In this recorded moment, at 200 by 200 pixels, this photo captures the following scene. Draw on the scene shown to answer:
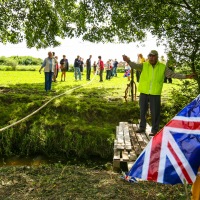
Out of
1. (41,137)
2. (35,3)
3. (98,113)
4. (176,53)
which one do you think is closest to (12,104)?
(41,137)

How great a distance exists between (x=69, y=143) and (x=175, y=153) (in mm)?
8066

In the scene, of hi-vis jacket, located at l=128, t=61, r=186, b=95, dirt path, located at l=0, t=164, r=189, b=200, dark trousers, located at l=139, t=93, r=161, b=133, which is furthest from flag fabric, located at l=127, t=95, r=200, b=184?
dark trousers, located at l=139, t=93, r=161, b=133

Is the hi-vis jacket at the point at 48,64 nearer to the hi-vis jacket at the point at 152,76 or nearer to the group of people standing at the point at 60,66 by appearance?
the group of people standing at the point at 60,66

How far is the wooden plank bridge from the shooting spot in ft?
21.4

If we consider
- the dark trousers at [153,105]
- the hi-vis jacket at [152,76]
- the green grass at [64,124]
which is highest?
the hi-vis jacket at [152,76]

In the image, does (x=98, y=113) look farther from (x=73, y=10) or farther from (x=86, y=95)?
(x=73, y=10)

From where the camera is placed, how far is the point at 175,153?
2889mm

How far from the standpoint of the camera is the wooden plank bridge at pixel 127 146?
6512 millimetres

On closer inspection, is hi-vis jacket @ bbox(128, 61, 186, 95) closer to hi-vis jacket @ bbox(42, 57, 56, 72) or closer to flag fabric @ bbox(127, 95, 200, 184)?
flag fabric @ bbox(127, 95, 200, 184)

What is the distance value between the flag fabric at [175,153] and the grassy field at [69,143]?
1.79m

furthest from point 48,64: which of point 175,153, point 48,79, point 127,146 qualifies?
point 175,153

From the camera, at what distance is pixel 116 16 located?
12391 millimetres

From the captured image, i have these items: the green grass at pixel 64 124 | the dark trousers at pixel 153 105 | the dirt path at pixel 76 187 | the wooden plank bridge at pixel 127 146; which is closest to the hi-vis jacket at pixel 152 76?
the dark trousers at pixel 153 105

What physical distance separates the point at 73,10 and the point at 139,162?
13.4 metres
